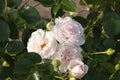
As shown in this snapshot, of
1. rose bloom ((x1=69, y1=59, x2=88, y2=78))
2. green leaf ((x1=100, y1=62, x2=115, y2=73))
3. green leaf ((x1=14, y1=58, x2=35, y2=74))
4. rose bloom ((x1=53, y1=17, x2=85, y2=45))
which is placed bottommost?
green leaf ((x1=100, y1=62, x2=115, y2=73))

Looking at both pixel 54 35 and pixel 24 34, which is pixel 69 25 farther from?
pixel 24 34

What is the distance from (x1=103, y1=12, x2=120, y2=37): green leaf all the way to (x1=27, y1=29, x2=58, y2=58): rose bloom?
222 mm

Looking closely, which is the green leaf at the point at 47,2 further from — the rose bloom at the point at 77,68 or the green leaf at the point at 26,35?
the rose bloom at the point at 77,68

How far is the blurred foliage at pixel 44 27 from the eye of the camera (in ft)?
3.82

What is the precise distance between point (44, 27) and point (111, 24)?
0.22m

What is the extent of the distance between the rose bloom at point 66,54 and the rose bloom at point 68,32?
0.02 metres

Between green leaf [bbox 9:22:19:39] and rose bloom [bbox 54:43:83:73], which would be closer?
rose bloom [bbox 54:43:83:73]

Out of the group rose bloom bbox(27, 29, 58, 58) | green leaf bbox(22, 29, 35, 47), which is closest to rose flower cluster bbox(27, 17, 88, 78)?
rose bloom bbox(27, 29, 58, 58)

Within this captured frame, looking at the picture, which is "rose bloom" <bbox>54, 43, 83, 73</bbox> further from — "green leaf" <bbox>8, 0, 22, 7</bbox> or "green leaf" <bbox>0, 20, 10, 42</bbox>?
"green leaf" <bbox>8, 0, 22, 7</bbox>

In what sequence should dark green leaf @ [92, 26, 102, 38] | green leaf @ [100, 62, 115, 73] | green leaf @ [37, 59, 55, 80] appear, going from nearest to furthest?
green leaf @ [37, 59, 55, 80], green leaf @ [100, 62, 115, 73], dark green leaf @ [92, 26, 102, 38]

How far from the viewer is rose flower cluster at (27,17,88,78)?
1.17 meters

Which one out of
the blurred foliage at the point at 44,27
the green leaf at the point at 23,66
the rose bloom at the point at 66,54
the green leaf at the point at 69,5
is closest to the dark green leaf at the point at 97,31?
the blurred foliage at the point at 44,27

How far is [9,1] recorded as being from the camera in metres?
1.35

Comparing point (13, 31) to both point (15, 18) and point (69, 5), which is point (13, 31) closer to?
point (15, 18)
